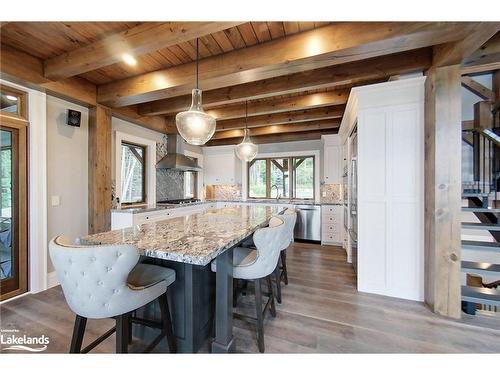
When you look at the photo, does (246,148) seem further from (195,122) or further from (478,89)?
(478,89)

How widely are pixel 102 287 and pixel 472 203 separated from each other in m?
3.91

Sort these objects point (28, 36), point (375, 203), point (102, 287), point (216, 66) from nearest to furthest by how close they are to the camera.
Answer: point (102, 287) → point (28, 36) → point (216, 66) → point (375, 203)

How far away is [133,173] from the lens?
4.02m

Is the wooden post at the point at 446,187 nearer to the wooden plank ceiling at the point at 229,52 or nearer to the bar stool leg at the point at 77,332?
the wooden plank ceiling at the point at 229,52

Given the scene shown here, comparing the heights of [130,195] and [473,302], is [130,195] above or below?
above

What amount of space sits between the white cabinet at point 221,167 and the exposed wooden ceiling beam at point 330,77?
7.73 feet

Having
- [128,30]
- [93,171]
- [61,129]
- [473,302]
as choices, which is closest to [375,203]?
[473,302]

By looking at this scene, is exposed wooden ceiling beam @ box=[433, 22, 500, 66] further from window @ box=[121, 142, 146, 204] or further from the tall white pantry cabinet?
window @ box=[121, 142, 146, 204]

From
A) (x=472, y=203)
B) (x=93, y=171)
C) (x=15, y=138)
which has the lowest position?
(x=472, y=203)

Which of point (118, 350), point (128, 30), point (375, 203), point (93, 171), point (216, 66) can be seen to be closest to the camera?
point (118, 350)

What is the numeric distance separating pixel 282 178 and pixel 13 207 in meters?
4.85

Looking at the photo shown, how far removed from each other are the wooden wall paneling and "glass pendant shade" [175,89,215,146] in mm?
1860

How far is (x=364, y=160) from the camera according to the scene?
249 cm

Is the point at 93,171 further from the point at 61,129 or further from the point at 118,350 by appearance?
the point at 118,350
